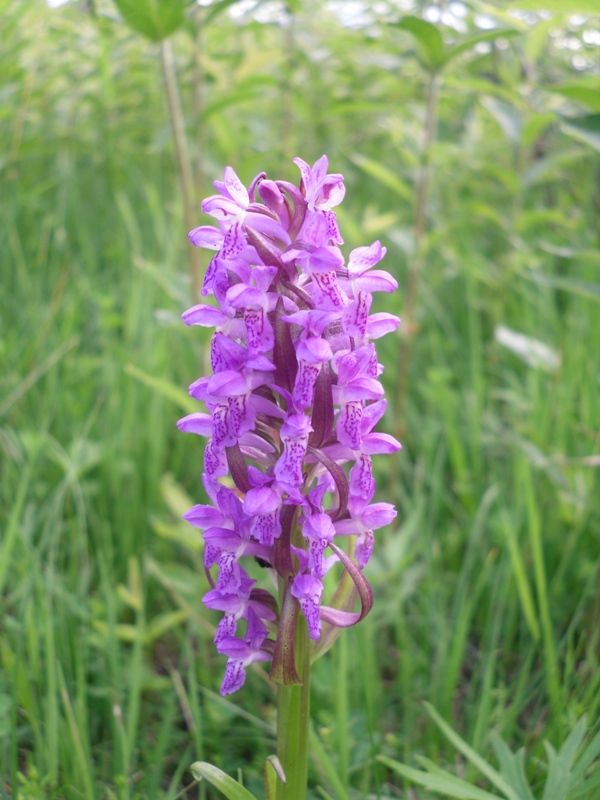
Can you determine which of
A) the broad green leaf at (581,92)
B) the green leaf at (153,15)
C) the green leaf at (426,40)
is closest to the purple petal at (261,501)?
the broad green leaf at (581,92)

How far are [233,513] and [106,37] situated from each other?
2419 millimetres

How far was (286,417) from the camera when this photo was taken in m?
1.22

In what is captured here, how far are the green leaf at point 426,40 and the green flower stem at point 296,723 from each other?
6.05ft

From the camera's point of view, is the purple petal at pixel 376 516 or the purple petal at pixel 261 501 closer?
the purple petal at pixel 261 501

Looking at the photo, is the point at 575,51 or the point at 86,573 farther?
the point at 575,51

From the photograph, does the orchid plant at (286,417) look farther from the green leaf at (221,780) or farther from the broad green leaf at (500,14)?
the broad green leaf at (500,14)

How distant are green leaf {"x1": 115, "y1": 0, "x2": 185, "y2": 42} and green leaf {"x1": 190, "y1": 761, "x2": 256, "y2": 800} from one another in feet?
6.24

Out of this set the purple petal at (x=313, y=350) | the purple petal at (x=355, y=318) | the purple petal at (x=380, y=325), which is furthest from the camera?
the purple petal at (x=380, y=325)

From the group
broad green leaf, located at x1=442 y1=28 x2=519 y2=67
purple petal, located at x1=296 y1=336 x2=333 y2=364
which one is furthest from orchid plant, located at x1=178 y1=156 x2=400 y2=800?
broad green leaf, located at x1=442 y1=28 x2=519 y2=67

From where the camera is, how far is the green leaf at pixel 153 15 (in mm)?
1967

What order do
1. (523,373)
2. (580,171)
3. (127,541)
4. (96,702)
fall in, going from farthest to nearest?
(580,171) → (523,373) → (127,541) → (96,702)

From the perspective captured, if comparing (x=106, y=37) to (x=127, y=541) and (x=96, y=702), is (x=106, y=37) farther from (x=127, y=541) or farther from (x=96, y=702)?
(x=96, y=702)

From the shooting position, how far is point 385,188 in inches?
244

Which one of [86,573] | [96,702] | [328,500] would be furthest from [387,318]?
[96,702]
